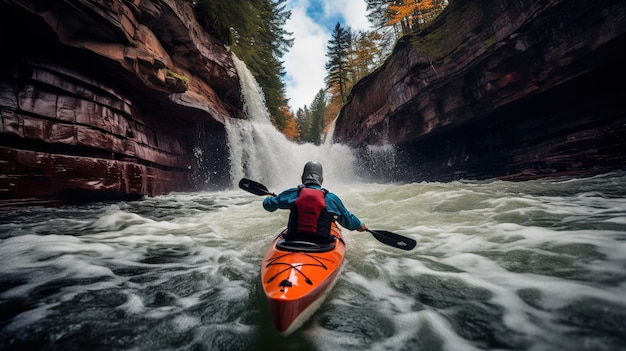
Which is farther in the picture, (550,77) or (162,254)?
(550,77)

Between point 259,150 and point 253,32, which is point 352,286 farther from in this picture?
point 253,32

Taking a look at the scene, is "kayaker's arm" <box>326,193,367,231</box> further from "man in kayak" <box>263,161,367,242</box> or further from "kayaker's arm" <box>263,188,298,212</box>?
"kayaker's arm" <box>263,188,298,212</box>

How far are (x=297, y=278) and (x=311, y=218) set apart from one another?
0.98 m

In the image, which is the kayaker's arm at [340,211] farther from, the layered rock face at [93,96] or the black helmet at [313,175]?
the layered rock face at [93,96]

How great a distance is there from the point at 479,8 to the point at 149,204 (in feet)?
49.1

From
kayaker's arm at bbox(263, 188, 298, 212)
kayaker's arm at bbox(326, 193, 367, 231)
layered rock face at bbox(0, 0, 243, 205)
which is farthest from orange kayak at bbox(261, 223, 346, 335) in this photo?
layered rock face at bbox(0, 0, 243, 205)

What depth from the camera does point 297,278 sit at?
213 centimetres

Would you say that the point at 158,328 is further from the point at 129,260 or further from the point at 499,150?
the point at 499,150

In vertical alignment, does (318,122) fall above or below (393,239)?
above

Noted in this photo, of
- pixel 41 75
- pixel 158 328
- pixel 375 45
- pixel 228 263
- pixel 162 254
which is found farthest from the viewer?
pixel 375 45

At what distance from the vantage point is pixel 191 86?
1123 cm

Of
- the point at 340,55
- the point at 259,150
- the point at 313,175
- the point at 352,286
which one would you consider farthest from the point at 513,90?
the point at 340,55

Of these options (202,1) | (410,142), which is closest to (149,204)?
(202,1)

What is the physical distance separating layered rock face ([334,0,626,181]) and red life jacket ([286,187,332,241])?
10.3 metres
